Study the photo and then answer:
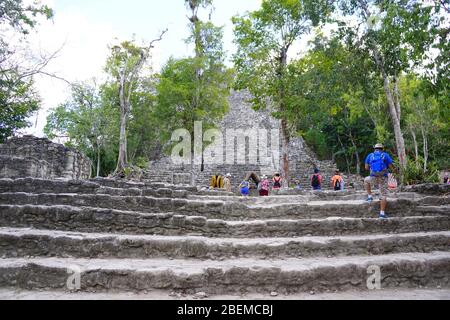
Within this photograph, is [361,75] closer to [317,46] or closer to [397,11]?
[317,46]

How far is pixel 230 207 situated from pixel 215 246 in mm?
1730

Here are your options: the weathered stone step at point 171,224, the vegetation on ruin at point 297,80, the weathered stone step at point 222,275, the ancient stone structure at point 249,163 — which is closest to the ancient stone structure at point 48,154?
the vegetation on ruin at point 297,80

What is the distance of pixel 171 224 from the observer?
5484mm

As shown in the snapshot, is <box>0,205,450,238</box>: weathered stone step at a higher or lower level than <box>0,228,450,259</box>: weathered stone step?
higher

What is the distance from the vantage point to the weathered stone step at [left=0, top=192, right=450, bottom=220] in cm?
622

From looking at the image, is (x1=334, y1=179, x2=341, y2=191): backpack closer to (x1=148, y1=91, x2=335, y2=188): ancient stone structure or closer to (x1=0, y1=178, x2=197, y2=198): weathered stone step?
(x1=148, y1=91, x2=335, y2=188): ancient stone structure

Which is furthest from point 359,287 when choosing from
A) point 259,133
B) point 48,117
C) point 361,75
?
point 48,117

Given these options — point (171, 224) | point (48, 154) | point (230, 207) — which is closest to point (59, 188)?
point (171, 224)

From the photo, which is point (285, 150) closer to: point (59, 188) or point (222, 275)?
point (59, 188)

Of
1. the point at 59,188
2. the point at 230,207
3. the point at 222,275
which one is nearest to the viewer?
the point at 222,275

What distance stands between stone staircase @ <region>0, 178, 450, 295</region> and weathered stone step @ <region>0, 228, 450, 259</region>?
14 mm

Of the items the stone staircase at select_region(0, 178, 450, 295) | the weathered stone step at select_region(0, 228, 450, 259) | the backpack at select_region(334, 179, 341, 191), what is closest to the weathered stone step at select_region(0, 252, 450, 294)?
the stone staircase at select_region(0, 178, 450, 295)

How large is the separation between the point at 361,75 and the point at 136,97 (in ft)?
66.9
